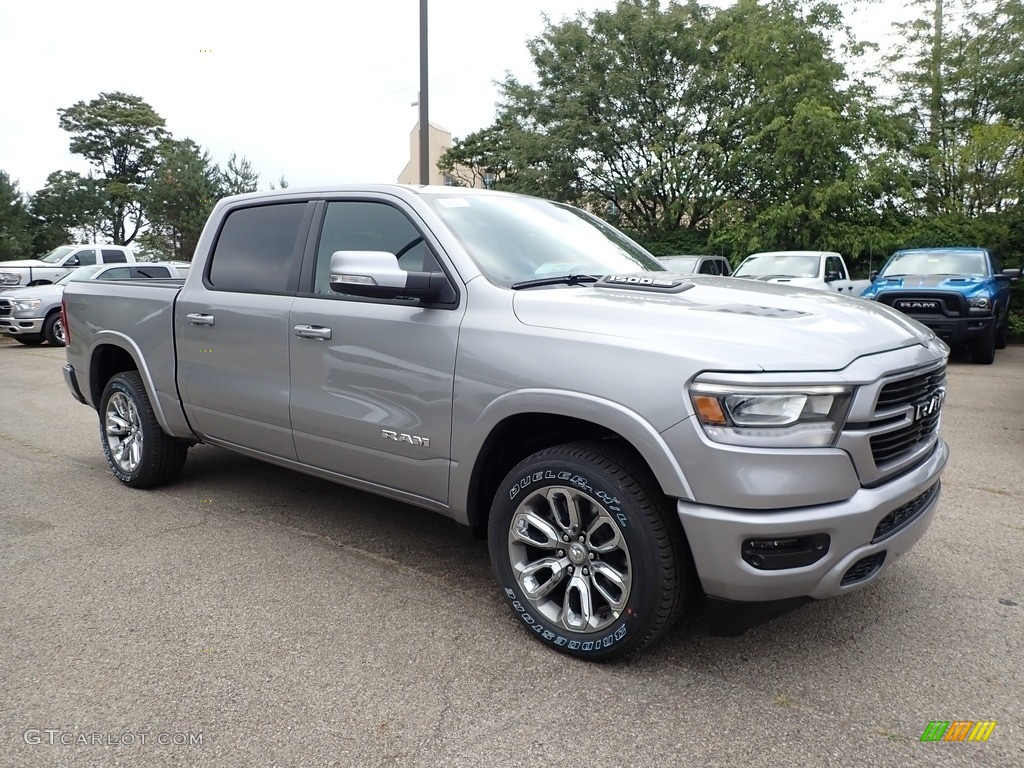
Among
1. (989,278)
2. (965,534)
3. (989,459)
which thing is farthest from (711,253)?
(965,534)

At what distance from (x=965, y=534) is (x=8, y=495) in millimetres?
5774

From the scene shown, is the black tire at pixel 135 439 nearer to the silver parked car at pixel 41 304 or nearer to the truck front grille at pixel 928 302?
the truck front grille at pixel 928 302

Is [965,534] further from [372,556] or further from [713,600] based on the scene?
[372,556]

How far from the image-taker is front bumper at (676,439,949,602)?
98.3 inches

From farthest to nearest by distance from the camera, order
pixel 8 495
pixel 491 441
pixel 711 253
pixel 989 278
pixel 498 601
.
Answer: pixel 711 253, pixel 989 278, pixel 8 495, pixel 498 601, pixel 491 441

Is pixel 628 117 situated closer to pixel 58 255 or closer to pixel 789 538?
pixel 58 255

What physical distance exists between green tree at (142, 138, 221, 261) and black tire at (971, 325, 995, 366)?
32.5 metres

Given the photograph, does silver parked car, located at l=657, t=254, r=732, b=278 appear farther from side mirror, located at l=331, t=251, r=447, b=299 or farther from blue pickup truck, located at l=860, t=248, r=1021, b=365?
side mirror, located at l=331, t=251, r=447, b=299

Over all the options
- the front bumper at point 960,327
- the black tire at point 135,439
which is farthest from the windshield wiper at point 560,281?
the front bumper at point 960,327

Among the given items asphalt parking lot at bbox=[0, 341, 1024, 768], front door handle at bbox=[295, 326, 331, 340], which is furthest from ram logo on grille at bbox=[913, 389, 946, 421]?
front door handle at bbox=[295, 326, 331, 340]

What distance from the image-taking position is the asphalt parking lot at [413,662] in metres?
2.45

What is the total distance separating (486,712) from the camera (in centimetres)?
262

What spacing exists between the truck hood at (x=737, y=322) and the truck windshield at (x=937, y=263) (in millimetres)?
10393

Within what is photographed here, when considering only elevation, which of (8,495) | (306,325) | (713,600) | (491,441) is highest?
(306,325)
